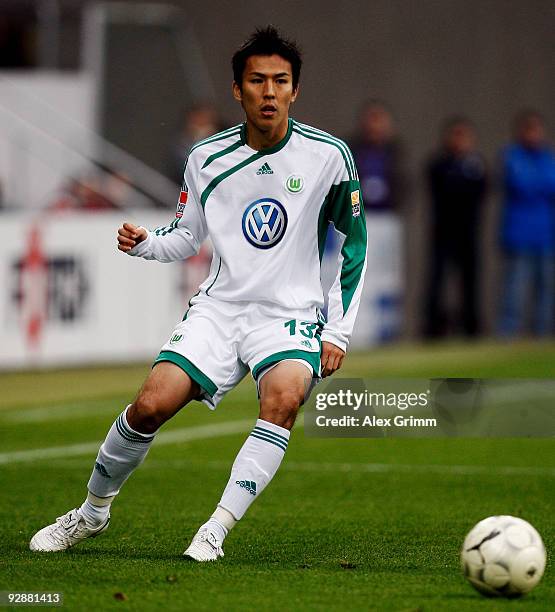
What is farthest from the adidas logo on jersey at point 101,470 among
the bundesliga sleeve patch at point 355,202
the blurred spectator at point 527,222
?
the blurred spectator at point 527,222

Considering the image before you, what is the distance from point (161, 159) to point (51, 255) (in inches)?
234

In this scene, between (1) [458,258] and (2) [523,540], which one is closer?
(2) [523,540]

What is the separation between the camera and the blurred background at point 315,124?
14.7 m

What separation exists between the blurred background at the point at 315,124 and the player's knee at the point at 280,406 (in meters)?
8.12

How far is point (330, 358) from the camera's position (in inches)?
247

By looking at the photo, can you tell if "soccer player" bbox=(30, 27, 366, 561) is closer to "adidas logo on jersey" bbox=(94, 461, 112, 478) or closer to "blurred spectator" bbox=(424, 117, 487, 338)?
"adidas logo on jersey" bbox=(94, 461, 112, 478)

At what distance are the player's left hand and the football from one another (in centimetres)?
109

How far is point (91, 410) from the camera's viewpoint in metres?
11.8

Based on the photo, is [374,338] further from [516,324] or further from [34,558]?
[34,558]

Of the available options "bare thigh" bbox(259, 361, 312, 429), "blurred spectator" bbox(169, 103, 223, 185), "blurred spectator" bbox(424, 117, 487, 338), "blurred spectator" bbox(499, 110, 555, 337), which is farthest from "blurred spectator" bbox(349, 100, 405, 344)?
"bare thigh" bbox(259, 361, 312, 429)

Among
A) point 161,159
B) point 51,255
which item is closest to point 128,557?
point 51,255

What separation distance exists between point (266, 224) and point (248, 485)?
1071 mm

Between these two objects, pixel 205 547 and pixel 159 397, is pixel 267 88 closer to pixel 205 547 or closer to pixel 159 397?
pixel 159 397

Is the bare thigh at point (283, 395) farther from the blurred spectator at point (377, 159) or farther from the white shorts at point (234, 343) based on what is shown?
the blurred spectator at point (377, 159)
